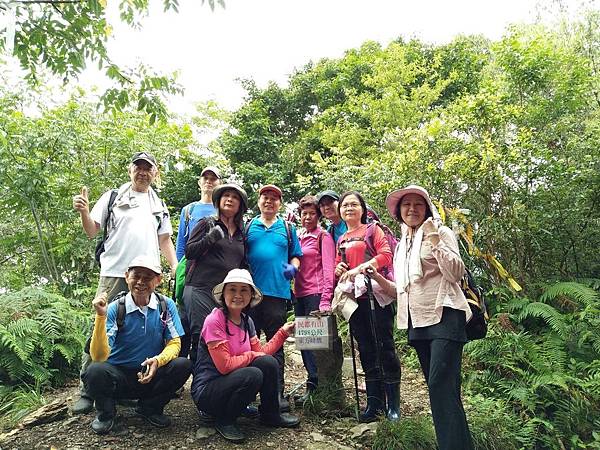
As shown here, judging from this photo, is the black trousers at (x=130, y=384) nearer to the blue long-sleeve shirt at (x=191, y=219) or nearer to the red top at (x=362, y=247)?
the blue long-sleeve shirt at (x=191, y=219)

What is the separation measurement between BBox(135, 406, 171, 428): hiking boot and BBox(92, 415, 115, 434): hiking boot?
27 cm

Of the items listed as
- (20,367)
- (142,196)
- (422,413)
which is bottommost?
(422,413)

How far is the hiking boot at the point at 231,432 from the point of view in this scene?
3811 millimetres

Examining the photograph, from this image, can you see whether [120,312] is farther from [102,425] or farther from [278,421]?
[278,421]

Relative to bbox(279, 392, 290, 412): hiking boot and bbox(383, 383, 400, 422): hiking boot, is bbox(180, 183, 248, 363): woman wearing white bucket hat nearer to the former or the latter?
bbox(279, 392, 290, 412): hiking boot

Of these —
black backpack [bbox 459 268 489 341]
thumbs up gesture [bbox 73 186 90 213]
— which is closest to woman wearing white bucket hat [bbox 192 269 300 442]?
thumbs up gesture [bbox 73 186 90 213]

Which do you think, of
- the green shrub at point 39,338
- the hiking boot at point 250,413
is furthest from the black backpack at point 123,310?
the green shrub at point 39,338

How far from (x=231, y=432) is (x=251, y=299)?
1142 mm

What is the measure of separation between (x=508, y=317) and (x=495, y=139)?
2.77 meters

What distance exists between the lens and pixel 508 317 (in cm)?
597

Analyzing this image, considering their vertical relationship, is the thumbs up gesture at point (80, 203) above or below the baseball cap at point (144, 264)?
above

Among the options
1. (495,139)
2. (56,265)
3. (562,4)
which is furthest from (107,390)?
(562,4)

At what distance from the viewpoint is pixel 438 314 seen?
129 inches

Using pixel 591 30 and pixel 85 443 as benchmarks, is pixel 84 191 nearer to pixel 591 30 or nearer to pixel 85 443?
pixel 85 443
